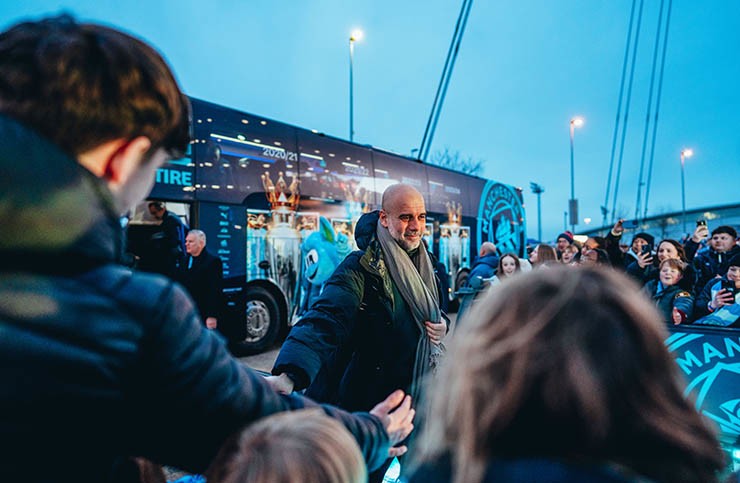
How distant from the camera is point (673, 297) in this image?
4.96 m

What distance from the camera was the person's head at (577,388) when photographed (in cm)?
78

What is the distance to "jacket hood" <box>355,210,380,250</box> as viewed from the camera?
2.76m

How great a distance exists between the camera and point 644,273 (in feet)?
24.0

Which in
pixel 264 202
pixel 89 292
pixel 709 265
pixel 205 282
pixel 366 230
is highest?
pixel 264 202

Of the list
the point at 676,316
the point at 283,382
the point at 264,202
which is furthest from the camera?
the point at 264,202

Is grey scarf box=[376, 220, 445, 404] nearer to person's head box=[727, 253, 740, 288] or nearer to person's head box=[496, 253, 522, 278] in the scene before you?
person's head box=[727, 253, 740, 288]

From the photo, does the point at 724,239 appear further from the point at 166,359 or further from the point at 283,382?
the point at 166,359

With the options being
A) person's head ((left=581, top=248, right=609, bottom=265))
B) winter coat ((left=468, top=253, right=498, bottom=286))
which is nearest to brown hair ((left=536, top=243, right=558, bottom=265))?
person's head ((left=581, top=248, right=609, bottom=265))

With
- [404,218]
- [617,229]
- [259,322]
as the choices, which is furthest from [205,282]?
[617,229]

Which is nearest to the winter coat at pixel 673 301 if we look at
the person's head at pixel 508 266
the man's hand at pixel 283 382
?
the person's head at pixel 508 266

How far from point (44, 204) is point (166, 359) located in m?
0.33

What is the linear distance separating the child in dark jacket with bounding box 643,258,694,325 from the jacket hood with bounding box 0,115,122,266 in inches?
209

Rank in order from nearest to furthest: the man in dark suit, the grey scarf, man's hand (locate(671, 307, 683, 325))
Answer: the grey scarf, man's hand (locate(671, 307, 683, 325)), the man in dark suit

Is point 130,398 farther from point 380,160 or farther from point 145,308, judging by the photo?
point 380,160
